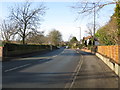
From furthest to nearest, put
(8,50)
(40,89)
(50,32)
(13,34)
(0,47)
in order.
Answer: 1. (50,32)
2. (13,34)
3. (8,50)
4. (0,47)
5. (40,89)

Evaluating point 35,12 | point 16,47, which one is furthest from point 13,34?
point 16,47

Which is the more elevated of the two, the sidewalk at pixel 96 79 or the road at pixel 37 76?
the road at pixel 37 76

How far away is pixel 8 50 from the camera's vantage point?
81.4 ft

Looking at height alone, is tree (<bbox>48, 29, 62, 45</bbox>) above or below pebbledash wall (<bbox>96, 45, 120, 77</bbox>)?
above

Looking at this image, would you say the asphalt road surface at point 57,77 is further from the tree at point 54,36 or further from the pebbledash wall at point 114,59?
the tree at point 54,36

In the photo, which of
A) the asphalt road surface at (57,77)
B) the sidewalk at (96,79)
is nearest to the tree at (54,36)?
the asphalt road surface at (57,77)

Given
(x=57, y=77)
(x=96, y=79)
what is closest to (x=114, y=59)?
(x=96, y=79)

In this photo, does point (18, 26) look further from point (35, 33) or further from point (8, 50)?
point (8, 50)

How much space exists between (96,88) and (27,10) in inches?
1401

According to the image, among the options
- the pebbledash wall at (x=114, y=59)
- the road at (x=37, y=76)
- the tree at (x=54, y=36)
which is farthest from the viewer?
the tree at (x=54, y=36)

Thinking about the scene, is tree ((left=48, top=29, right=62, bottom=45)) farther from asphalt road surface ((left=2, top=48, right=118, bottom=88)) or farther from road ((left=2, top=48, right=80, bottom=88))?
asphalt road surface ((left=2, top=48, right=118, bottom=88))

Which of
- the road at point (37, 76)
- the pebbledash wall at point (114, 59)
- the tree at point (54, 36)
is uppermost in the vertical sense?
the tree at point (54, 36)

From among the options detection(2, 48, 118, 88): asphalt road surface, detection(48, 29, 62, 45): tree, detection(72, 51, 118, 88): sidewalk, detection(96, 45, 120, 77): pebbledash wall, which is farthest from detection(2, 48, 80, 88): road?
detection(48, 29, 62, 45): tree

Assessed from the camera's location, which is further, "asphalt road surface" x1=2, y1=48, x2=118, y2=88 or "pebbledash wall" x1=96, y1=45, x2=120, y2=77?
"pebbledash wall" x1=96, y1=45, x2=120, y2=77
